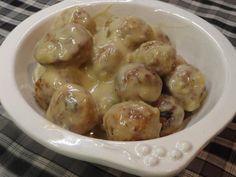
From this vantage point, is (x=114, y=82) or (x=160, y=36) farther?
(x=160, y=36)

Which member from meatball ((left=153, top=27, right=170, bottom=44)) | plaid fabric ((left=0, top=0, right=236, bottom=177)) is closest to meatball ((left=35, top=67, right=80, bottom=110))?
plaid fabric ((left=0, top=0, right=236, bottom=177))

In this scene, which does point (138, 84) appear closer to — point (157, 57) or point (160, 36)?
point (157, 57)

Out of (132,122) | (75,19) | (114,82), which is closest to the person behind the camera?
(132,122)

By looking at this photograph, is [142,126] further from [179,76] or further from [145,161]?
[179,76]

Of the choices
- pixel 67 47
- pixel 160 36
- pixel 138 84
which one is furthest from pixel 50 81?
pixel 160 36

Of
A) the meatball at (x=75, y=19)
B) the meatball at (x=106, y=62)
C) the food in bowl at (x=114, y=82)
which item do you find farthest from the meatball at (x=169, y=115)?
the meatball at (x=75, y=19)

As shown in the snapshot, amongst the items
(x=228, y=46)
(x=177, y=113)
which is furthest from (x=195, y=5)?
(x=177, y=113)
